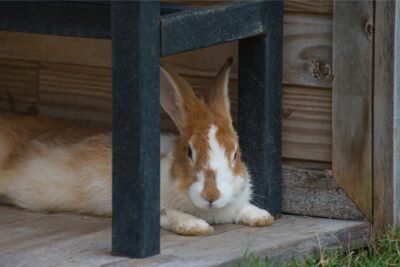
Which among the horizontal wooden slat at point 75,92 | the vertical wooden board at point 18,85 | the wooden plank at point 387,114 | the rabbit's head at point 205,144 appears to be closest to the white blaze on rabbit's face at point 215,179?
the rabbit's head at point 205,144

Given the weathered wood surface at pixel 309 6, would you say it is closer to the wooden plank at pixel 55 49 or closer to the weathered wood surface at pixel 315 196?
the weathered wood surface at pixel 315 196

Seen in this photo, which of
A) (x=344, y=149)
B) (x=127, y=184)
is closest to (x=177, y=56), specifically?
(x=344, y=149)

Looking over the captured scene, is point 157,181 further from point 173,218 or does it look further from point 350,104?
point 350,104

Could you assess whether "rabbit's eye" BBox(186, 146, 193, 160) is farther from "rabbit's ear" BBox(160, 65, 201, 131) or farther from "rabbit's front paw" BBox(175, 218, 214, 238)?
→ "rabbit's front paw" BBox(175, 218, 214, 238)

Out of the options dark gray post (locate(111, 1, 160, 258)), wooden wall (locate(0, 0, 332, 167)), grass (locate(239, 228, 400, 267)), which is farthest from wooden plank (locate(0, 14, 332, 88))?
dark gray post (locate(111, 1, 160, 258))

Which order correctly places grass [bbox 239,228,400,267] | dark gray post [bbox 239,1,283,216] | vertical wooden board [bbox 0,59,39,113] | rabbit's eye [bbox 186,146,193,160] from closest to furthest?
grass [bbox 239,228,400,267] → rabbit's eye [bbox 186,146,193,160] → dark gray post [bbox 239,1,283,216] → vertical wooden board [bbox 0,59,39,113]

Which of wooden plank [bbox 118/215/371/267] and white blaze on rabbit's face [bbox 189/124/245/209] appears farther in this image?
white blaze on rabbit's face [bbox 189/124/245/209]

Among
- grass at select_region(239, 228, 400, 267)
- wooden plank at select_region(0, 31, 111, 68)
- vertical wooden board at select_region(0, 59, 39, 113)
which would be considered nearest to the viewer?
grass at select_region(239, 228, 400, 267)
